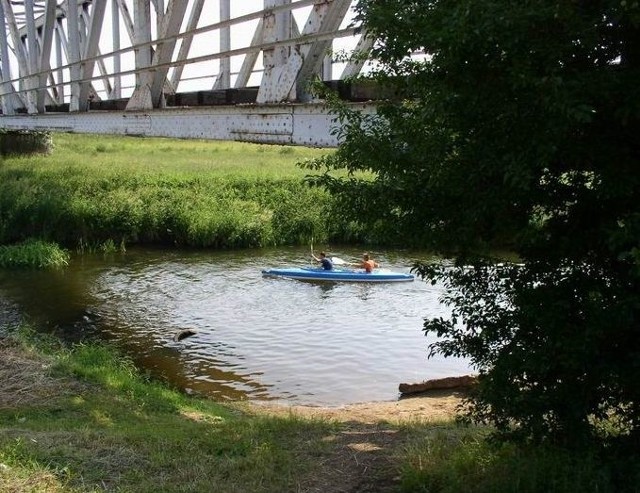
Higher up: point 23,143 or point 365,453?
point 23,143

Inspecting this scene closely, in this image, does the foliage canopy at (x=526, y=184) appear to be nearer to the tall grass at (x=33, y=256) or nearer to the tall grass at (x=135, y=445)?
the tall grass at (x=135, y=445)

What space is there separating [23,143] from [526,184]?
3536 cm

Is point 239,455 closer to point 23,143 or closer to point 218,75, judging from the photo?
point 218,75

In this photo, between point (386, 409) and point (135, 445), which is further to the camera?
point (386, 409)

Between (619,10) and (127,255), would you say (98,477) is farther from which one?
(127,255)

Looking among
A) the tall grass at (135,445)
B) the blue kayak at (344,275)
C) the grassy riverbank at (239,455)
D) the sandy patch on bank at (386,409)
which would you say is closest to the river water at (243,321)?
the blue kayak at (344,275)

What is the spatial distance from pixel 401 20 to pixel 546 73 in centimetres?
126

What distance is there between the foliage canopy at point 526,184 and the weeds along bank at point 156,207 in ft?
54.0

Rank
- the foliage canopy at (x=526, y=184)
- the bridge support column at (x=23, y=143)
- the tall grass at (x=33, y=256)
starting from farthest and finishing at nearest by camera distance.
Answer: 1. the bridge support column at (x=23, y=143)
2. the tall grass at (x=33, y=256)
3. the foliage canopy at (x=526, y=184)

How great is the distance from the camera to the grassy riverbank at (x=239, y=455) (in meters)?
5.32

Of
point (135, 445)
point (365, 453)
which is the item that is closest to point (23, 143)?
point (135, 445)

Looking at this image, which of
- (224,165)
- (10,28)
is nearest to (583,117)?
(10,28)

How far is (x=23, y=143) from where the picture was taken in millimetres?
35656

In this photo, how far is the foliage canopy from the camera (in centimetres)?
448
